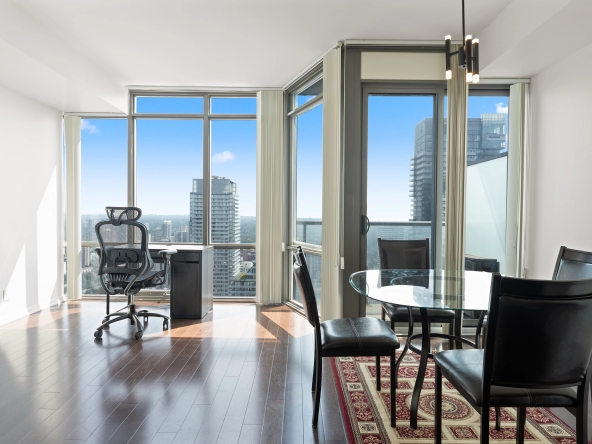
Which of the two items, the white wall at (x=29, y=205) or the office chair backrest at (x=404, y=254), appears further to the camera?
the white wall at (x=29, y=205)

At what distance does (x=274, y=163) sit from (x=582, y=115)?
3.23 metres

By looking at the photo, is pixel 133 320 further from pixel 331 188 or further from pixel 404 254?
pixel 404 254

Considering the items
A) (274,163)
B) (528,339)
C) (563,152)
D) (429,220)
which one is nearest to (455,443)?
(528,339)

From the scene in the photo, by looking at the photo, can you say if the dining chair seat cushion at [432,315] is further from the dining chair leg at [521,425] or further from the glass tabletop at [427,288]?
the dining chair leg at [521,425]

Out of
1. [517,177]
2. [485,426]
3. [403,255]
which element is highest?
[517,177]

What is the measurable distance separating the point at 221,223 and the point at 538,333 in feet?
14.4

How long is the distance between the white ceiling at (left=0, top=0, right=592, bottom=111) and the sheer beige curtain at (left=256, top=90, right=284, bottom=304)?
66 cm

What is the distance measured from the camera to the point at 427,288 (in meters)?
2.39

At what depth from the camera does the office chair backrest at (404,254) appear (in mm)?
3314

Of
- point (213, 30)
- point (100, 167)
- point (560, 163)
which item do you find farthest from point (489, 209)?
point (100, 167)

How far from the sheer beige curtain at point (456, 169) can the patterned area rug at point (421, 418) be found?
4.32ft

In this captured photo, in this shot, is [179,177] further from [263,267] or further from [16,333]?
[16,333]

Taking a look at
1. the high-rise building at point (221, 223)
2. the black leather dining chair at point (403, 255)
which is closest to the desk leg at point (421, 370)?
the black leather dining chair at point (403, 255)

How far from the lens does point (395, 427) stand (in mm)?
2217
